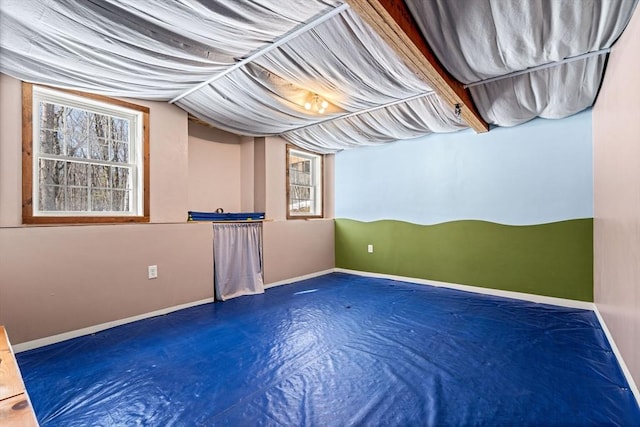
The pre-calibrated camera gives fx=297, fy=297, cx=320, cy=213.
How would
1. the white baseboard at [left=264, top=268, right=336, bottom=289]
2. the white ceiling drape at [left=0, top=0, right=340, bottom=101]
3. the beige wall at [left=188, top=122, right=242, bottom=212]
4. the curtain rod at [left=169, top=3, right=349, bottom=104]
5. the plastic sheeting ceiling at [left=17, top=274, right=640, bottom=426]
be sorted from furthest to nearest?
the white baseboard at [left=264, top=268, right=336, bottom=289] → the beige wall at [left=188, top=122, right=242, bottom=212] → the curtain rod at [left=169, top=3, right=349, bottom=104] → the white ceiling drape at [left=0, top=0, right=340, bottom=101] → the plastic sheeting ceiling at [left=17, top=274, right=640, bottom=426]

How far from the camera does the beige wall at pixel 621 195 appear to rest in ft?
5.42

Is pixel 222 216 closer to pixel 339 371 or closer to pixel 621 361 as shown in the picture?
pixel 339 371

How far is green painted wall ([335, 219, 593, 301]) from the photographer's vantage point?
10.9ft

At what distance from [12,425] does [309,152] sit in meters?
4.89

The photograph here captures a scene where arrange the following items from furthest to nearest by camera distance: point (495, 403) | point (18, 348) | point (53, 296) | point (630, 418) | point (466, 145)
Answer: point (466, 145)
point (53, 296)
point (18, 348)
point (495, 403)
point (630, 418)

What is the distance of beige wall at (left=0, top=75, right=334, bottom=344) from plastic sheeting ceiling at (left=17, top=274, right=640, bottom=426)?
0.29 metres

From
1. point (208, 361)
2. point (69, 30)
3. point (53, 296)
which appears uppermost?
point (69, 30)

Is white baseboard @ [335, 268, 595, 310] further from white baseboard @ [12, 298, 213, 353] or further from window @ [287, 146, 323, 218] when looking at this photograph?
white baseboard @ [12, 298, 213, 353]

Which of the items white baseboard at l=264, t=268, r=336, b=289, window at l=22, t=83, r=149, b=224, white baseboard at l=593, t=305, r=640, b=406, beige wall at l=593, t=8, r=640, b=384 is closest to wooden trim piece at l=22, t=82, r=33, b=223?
window at l=22, t=83, r=149, b=224

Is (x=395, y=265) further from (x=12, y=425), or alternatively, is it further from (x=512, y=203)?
(x=12, y=425)

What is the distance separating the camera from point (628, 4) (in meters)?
1.70

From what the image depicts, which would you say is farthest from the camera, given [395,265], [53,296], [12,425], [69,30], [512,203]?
[395,265]

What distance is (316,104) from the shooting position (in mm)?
3346

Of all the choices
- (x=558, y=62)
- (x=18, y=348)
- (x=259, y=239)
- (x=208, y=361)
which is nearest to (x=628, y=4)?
(x=558, y=62)
